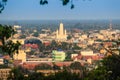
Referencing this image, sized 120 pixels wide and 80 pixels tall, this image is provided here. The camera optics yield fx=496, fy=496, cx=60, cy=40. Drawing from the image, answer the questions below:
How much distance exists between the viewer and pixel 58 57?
145 ft

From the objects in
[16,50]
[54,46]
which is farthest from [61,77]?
[54,46]

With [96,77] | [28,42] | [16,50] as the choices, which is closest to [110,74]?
[96,77]

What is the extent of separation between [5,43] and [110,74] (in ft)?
9.32

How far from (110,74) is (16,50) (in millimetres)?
2771

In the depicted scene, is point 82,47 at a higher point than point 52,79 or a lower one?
lower

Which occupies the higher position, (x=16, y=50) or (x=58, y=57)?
(x=16, y=50)

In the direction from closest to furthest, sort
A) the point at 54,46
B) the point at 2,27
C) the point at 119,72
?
the point at 2,27 → the point at 119,72 → the point at 54,46

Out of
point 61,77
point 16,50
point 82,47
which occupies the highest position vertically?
point 16,50

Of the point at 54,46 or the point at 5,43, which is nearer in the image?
the point at 5,43

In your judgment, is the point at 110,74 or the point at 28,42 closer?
the point at 110,74

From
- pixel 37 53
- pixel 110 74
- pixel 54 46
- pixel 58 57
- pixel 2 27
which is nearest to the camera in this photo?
pixel 2 27

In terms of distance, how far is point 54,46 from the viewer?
56.2m

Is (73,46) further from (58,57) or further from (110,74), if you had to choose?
(110,74)

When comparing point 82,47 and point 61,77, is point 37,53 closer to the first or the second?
point 82,47
